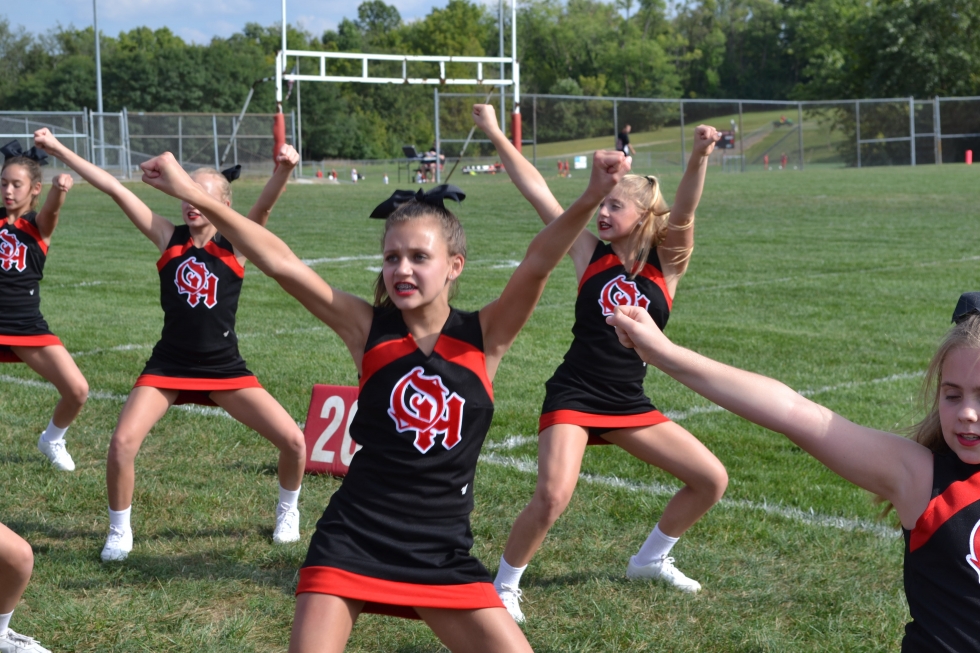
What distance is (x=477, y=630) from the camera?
9.39 ft

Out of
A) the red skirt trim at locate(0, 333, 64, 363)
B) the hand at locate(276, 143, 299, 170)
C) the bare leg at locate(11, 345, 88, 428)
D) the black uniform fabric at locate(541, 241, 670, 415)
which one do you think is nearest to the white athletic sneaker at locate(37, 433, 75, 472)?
the bare leg at locate(11, 345, 88, 428)

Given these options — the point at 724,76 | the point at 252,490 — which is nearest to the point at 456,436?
the point at 252,490

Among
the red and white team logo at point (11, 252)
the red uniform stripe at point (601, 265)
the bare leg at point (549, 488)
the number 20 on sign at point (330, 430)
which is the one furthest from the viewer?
the red and white team logo at point (11, 252)

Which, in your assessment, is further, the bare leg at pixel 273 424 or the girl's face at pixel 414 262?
the bare leg at pixel 273 424

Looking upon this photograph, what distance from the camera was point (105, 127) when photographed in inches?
1464

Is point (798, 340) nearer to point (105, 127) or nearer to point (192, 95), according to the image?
point (105, 127)

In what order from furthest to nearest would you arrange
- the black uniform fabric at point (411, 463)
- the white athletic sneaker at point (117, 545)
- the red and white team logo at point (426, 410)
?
the white athletic sneaker at point (117, 545)
the red and white team logo at point (426, 410)
the black uniform fabric at point (411, 463)

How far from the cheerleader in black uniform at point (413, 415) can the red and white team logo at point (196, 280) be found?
1968 millimetres

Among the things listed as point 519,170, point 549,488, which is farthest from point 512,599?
point 519,170

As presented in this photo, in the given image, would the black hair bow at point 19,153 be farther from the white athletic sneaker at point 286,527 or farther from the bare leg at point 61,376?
the white athletic sneaker at point 286,527

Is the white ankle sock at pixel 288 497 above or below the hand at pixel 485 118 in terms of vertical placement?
below

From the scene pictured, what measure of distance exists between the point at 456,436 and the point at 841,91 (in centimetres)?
6530

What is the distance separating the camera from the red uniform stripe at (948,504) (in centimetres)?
245

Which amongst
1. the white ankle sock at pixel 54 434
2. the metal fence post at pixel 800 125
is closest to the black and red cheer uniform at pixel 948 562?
the white ankle sock at pixel 54 434
